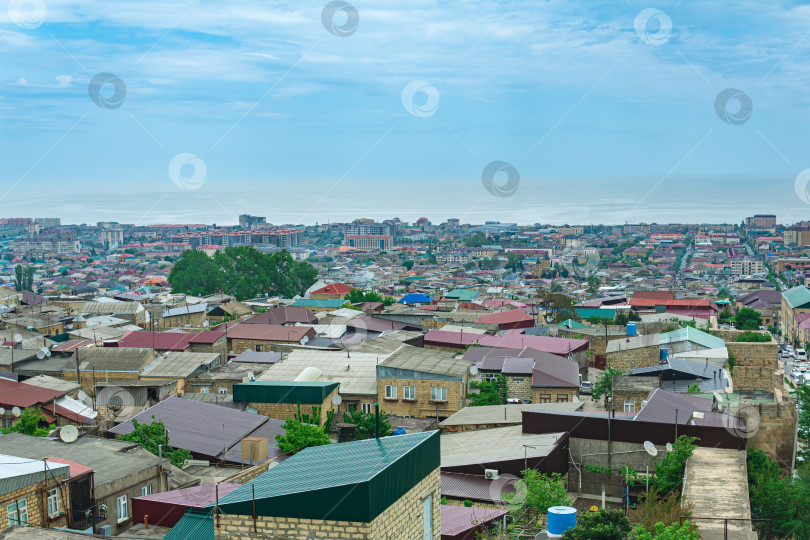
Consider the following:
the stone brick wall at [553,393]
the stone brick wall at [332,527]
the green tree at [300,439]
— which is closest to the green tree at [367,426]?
the green tree at [300,439]

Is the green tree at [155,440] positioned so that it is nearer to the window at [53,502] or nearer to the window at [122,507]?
the window at [122,507]

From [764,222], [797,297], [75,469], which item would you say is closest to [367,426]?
[75,469]

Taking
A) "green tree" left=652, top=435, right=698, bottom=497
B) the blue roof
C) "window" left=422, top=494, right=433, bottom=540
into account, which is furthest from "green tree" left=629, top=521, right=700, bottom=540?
the blue roof

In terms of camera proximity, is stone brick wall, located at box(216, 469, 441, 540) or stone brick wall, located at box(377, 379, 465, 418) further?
→ stone brick wall, located at box(377, 379, 465, 418)

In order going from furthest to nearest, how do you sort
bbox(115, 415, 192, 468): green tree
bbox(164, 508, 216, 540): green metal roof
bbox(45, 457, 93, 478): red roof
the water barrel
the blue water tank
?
the water barrel → bbox(115, 415, 192, 468): green tree → bbox(45, 457, 93, 478): red roof → the blue water tank → bbox(164, 508, 216, 540): green metal roof

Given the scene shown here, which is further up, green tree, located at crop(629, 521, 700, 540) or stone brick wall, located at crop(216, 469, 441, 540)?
stone brick wall, located at crop(216, 469, 441, 540)

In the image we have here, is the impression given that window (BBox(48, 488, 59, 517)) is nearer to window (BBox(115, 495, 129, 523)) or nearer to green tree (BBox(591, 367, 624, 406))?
window (BBox(115, 495, 129, 523))
